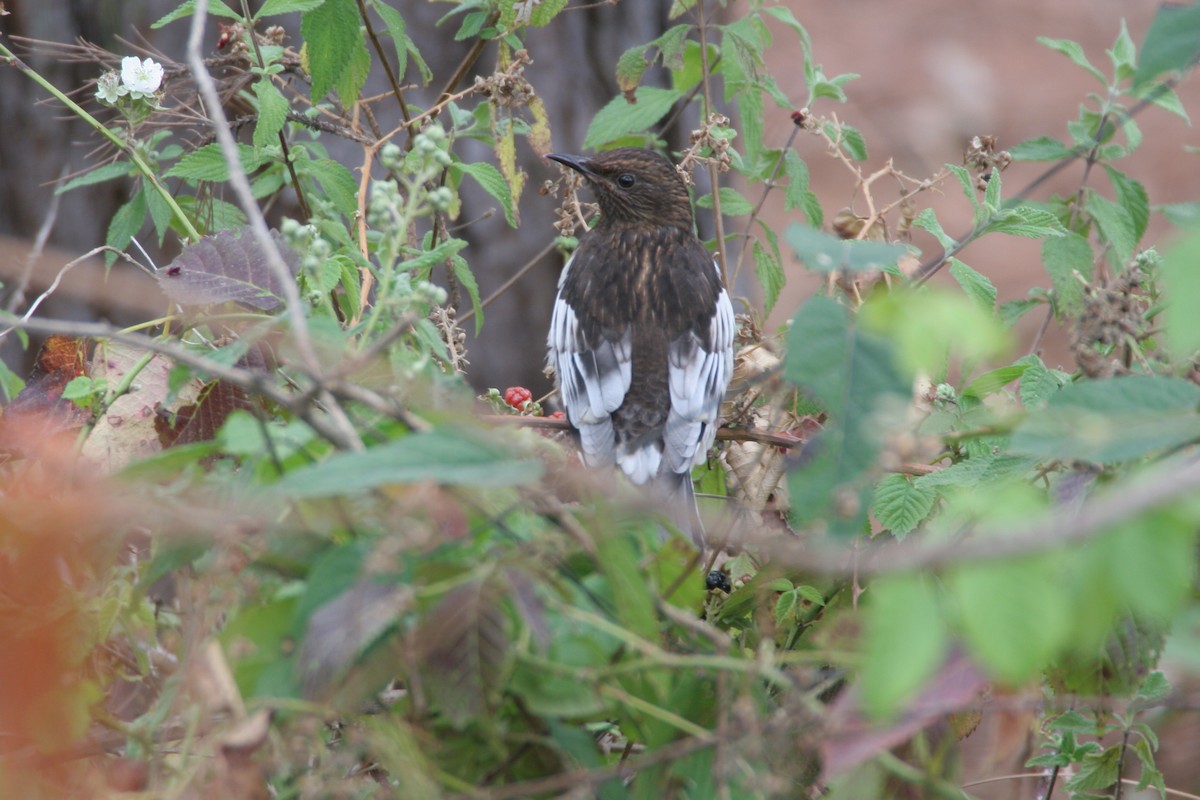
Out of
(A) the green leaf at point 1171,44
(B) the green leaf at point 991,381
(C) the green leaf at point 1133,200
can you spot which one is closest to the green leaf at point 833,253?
(A) the green leaf at point 1171,44

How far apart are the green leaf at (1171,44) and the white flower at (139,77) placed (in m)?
2.01

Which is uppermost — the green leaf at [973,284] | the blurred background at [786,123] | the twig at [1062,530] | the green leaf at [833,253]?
the green leaf at [833,253]

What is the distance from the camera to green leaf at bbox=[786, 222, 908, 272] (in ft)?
4.22

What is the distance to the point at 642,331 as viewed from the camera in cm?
387

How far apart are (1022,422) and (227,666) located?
3.04 feet

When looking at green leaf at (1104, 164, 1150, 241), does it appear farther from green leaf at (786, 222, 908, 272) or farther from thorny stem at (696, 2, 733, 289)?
green leaf at (786, 222, 908, 272)

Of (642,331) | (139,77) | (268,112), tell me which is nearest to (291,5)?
(268,112)

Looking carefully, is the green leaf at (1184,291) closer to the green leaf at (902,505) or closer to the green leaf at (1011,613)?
the green leaf at (1011,613)

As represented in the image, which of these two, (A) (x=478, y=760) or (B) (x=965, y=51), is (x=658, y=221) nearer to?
(A) (x=478, y=760)

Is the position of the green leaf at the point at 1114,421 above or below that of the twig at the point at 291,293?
below

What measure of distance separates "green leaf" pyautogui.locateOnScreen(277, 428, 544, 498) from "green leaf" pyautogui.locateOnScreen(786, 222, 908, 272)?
1.24 feet

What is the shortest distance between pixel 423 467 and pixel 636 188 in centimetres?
327

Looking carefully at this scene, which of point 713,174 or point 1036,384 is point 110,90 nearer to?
point 713,174

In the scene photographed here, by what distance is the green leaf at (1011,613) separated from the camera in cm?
95
